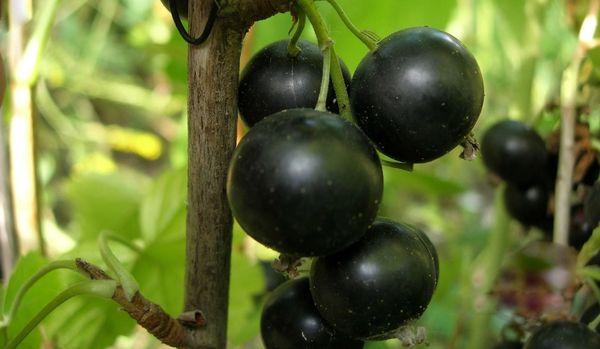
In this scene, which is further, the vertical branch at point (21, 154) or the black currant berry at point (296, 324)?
the vertical branch at point (21, 154)

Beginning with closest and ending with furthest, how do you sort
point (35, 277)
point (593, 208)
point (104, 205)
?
point (35, 277) < point (593, 208) < point (104, 205)

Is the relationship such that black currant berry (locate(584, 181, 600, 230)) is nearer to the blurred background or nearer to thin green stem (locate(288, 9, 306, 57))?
the blurred background

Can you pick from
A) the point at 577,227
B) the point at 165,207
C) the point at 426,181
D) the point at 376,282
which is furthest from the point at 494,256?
the point at 376,282

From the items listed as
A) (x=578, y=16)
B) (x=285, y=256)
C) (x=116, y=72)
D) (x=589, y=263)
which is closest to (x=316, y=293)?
(x=285, y=256)

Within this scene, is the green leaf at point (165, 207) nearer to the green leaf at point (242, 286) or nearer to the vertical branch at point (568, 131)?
the green leaf at point (242, 286)

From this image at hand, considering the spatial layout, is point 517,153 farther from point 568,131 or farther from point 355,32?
point 355,32

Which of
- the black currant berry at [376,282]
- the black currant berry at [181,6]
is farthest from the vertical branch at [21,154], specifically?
the black currant berry at [376,282]
